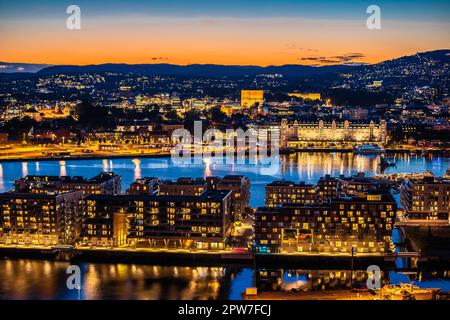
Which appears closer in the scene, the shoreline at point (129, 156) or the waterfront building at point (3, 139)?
the shoreline at point (129, 156)

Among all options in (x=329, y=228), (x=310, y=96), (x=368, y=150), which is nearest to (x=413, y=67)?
(x=310, y=96)

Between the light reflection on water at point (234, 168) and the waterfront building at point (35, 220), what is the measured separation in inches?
129

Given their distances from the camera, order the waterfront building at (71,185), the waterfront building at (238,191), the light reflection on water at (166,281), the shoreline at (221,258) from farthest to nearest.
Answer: the waterfront building at (71,185) < the waterfront building at (238,191) < the shoreline at (221,258) < the light reflection on water at (166,281)

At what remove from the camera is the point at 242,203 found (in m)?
6.74

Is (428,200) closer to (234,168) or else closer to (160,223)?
(160,223)

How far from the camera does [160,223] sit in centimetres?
545

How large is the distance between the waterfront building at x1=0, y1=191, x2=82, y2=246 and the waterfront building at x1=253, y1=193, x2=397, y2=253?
5.79ft

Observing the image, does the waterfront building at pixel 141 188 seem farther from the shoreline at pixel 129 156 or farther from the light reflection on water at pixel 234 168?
the shoreline at pixel 129 156

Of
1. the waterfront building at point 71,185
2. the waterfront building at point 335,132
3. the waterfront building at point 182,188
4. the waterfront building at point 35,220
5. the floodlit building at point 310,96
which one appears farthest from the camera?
the floodlit building at point 310,96

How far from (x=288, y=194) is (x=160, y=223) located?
1885mm

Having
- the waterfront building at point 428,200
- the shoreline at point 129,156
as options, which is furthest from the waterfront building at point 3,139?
the waterfront building at point 428,200

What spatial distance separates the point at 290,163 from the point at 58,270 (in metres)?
7.99

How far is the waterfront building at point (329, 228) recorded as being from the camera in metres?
5.17

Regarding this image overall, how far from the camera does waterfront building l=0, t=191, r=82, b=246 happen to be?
5.52 meters
